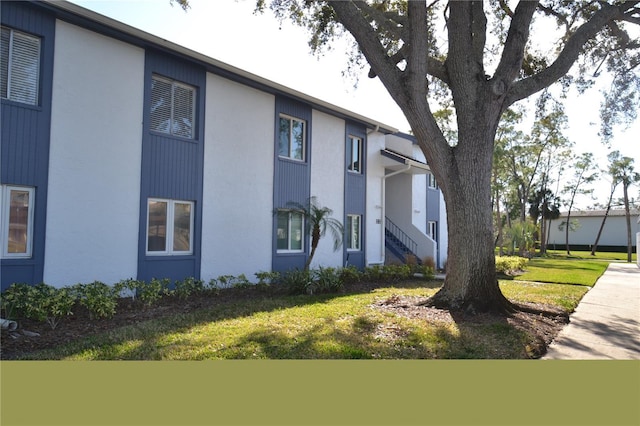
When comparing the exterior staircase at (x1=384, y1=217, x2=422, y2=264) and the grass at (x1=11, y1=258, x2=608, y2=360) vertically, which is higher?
the exterior staircase at (x1=384, y1=217, x2=422, y2=264)

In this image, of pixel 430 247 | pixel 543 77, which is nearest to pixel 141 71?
pixel 543 77

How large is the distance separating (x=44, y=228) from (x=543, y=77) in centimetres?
1035

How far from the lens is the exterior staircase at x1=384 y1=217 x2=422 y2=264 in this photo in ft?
66.8

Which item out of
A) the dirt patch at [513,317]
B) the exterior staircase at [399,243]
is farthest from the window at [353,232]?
the dirt patch at [513,317]

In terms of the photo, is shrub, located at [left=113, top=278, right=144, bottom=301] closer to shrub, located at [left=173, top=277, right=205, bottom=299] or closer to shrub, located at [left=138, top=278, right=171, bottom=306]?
shrub, located at [left=138, top=278, right=171, bottom=306]

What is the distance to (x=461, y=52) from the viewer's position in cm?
905

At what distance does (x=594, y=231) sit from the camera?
195 feet

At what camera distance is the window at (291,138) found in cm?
1422

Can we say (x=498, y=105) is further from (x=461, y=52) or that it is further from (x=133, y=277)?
(x=133, y=277)

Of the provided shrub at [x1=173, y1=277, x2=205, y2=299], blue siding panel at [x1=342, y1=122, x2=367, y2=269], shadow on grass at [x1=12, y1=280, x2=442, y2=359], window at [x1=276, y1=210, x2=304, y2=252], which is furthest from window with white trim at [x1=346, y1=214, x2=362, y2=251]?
shrub at [x1=173, y1=277, x2=205, y2=299]

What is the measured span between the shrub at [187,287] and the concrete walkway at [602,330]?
729 centimetres

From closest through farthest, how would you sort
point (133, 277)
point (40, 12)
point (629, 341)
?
point (629, 341) < point (40, 12) < point (133, 277)

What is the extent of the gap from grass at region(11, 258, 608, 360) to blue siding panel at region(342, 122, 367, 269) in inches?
299

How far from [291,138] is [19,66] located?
25.0ft
